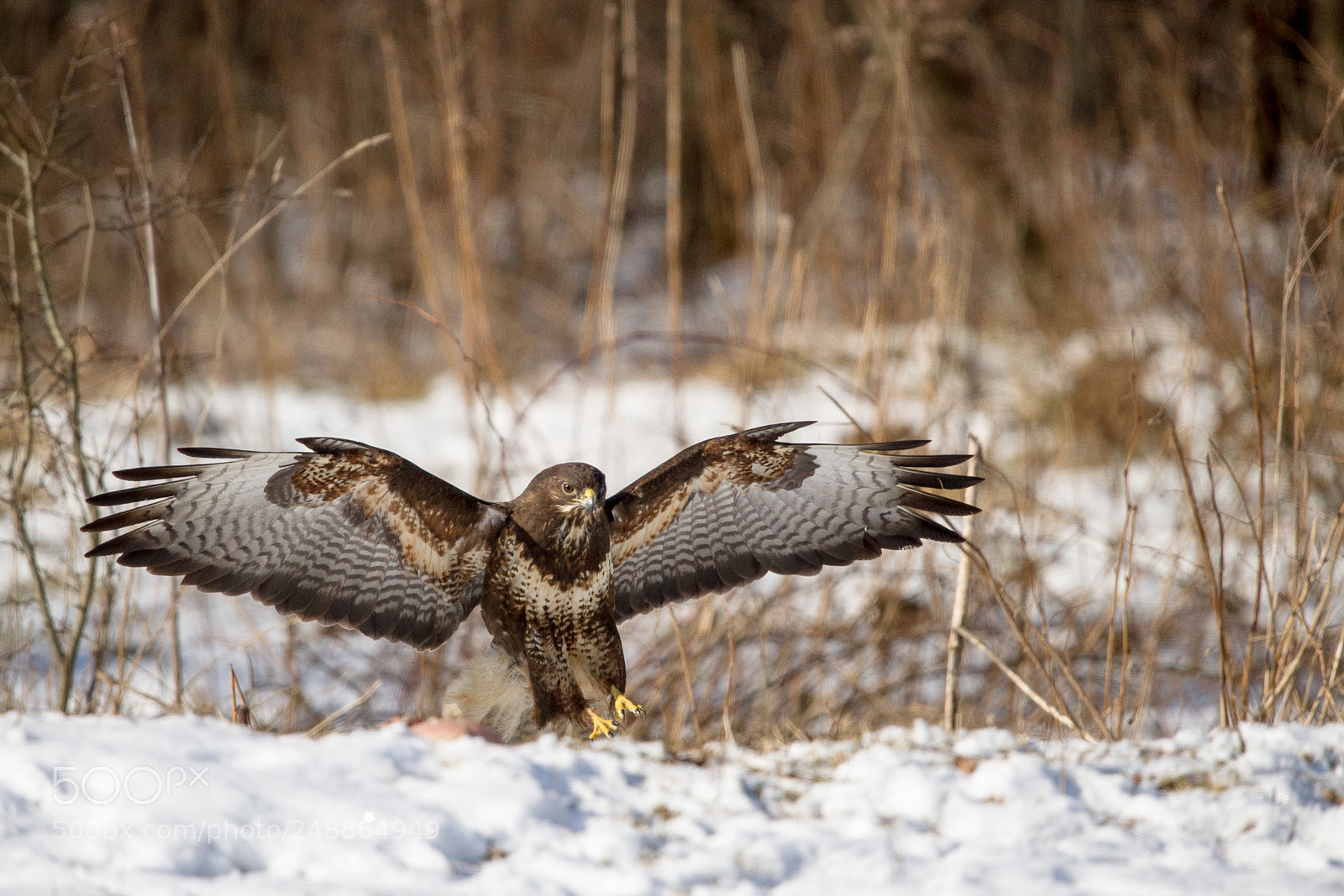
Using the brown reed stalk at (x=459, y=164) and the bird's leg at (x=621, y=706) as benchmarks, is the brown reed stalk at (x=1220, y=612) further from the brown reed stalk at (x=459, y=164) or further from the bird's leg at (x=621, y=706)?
the brown reed stalk at (x=459, y=164)

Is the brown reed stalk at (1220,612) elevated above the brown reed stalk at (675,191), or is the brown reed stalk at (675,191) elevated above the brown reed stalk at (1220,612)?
the brown reed stalk at (675,191)

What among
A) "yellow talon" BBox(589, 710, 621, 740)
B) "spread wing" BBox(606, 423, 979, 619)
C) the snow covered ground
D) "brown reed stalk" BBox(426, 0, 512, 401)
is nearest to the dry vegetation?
"brown reed stalk" BBox(426, 0, 512, 401)

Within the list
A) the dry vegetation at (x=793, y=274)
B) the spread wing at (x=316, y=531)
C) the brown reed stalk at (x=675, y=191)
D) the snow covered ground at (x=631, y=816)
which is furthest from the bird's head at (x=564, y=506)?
the brown reed stalk at (x=675, y=191)

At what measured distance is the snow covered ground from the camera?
190 cm

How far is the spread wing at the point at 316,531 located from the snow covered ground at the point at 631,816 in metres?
0.58

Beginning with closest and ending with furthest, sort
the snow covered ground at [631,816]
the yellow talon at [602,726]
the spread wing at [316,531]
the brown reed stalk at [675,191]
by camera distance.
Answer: the snow covered ground at [631,816], the spread wing at [316,531], the yellow talon at [602,726], the brown reed stalk at [675,191]

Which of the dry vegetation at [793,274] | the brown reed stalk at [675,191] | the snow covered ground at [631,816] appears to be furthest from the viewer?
the brown reed stalk at [675,191]

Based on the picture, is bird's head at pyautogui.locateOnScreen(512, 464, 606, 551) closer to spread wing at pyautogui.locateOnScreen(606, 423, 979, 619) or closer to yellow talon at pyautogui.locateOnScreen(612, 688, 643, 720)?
spread wing at pyautogui.locateOnScreen(606, 423, 979, 619)

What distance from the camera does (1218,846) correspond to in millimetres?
2117

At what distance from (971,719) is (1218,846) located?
1.91 metres

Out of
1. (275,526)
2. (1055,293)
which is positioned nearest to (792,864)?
(275,526)

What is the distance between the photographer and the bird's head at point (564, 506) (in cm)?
282

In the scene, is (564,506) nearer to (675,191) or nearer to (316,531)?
(316,531)

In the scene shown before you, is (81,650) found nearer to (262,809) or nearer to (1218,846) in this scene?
(262,809)
